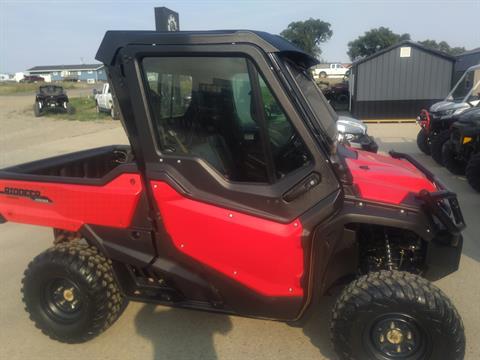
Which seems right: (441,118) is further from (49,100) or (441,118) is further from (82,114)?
(49,100)

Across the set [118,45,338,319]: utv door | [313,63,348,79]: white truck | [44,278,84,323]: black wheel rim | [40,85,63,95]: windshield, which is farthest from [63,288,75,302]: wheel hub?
[313,63,348,79]: white truck

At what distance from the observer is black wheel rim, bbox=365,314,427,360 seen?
2357 mm

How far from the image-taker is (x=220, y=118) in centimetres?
255

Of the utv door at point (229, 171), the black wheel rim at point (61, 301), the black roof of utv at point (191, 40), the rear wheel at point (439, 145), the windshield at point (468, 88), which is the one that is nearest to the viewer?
the black roof of utv at point (191, 40)

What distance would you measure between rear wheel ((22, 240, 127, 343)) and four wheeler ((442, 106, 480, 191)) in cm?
509

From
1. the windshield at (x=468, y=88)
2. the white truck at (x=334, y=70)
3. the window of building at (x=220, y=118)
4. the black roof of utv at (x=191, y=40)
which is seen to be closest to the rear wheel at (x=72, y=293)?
the window of building at (x=220, y=118)

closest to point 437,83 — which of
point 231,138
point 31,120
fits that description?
point 231,138

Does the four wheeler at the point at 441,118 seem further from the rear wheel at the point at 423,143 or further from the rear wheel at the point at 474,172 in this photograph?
the rear wheel at the point at 474,172

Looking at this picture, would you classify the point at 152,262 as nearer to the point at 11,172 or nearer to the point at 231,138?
the point at 231,138

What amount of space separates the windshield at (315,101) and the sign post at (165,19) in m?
1.71

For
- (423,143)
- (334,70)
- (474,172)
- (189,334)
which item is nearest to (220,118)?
(189,334)

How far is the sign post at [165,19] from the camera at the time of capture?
3.96 meters

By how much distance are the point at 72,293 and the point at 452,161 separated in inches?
258

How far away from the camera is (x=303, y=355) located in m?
2.72
